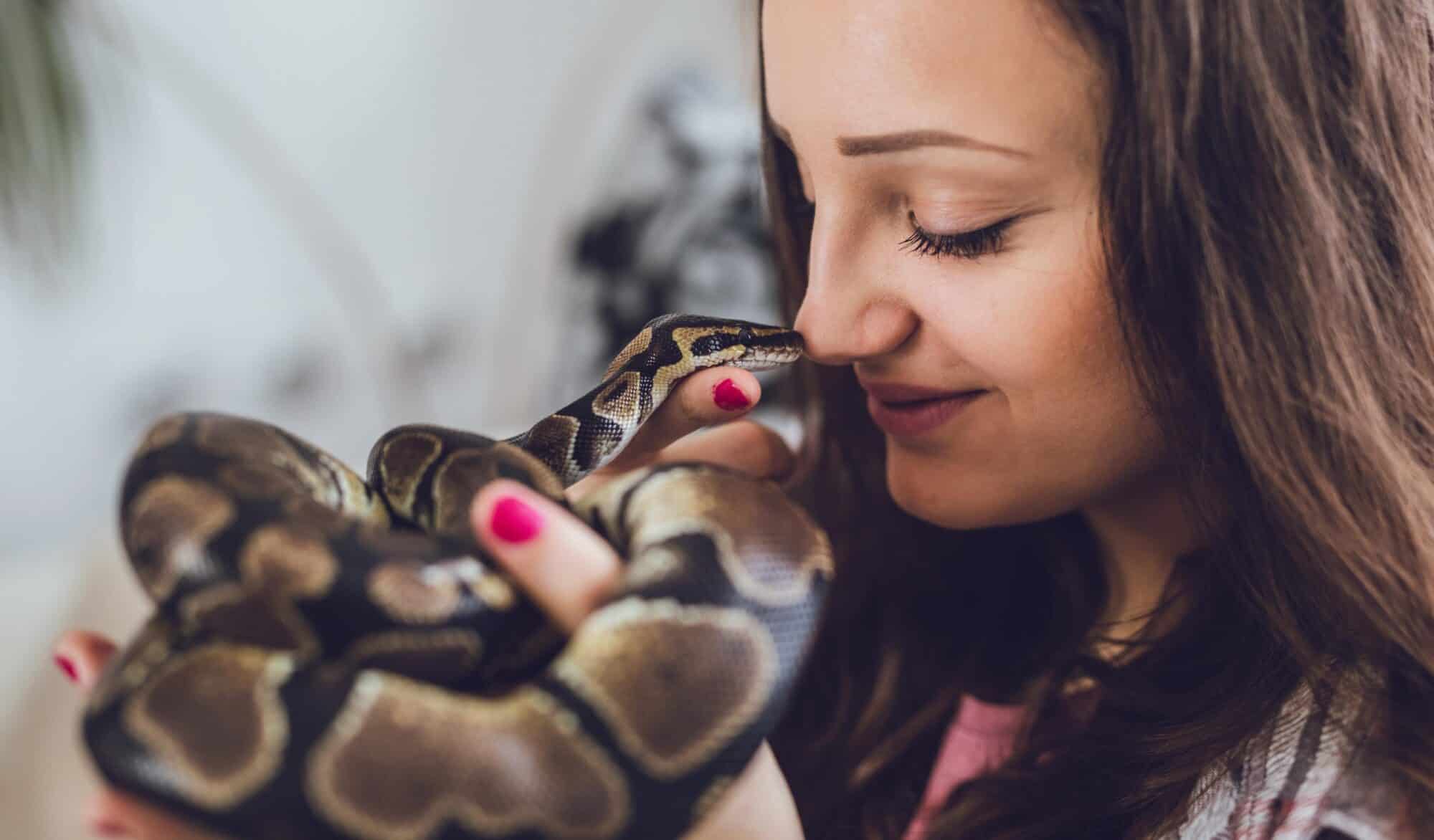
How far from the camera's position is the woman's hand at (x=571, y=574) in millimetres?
647

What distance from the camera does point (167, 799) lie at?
0.59m

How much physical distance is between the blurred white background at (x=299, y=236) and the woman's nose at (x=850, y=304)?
1.58 meters

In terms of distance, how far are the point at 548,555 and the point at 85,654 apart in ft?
1.32

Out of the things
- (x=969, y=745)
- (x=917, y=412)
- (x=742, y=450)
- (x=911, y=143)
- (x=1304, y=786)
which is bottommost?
(x=969, y=745)

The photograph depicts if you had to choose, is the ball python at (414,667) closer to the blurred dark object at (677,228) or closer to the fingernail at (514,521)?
the fingernail at (514,521)

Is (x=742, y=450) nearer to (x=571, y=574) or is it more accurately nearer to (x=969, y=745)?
(x=969, y=745)

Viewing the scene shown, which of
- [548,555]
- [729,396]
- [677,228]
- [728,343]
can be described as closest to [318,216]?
[677,228]

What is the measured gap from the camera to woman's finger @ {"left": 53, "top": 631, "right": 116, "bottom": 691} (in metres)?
0.80

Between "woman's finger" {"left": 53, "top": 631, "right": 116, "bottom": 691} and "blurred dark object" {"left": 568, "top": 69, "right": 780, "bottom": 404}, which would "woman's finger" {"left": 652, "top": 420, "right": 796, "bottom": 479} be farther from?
"blurred dark object" {"left": 568, "top": 69, "right": 780, "bottom": 404}

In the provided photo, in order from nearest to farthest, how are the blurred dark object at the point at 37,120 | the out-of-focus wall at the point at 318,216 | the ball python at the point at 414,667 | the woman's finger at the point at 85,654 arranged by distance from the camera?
the ball python at the point at 414,667, the woman's finger at the point at 85,654, the blurred dark object at the point at 37,120, the out-of-focus wall at the point at 318,216

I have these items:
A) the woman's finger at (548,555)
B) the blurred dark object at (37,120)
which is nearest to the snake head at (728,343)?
the woman's finger at (548,555)

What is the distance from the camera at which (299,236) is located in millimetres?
2904

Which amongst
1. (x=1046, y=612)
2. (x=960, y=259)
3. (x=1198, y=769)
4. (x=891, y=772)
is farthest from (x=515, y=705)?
(x=1046, y=612)

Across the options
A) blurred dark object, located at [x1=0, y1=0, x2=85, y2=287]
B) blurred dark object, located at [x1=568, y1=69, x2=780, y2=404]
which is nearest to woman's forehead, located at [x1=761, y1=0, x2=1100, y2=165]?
blurred dark object, located at [x1=0, y1=0, x2=85, y2=287]
